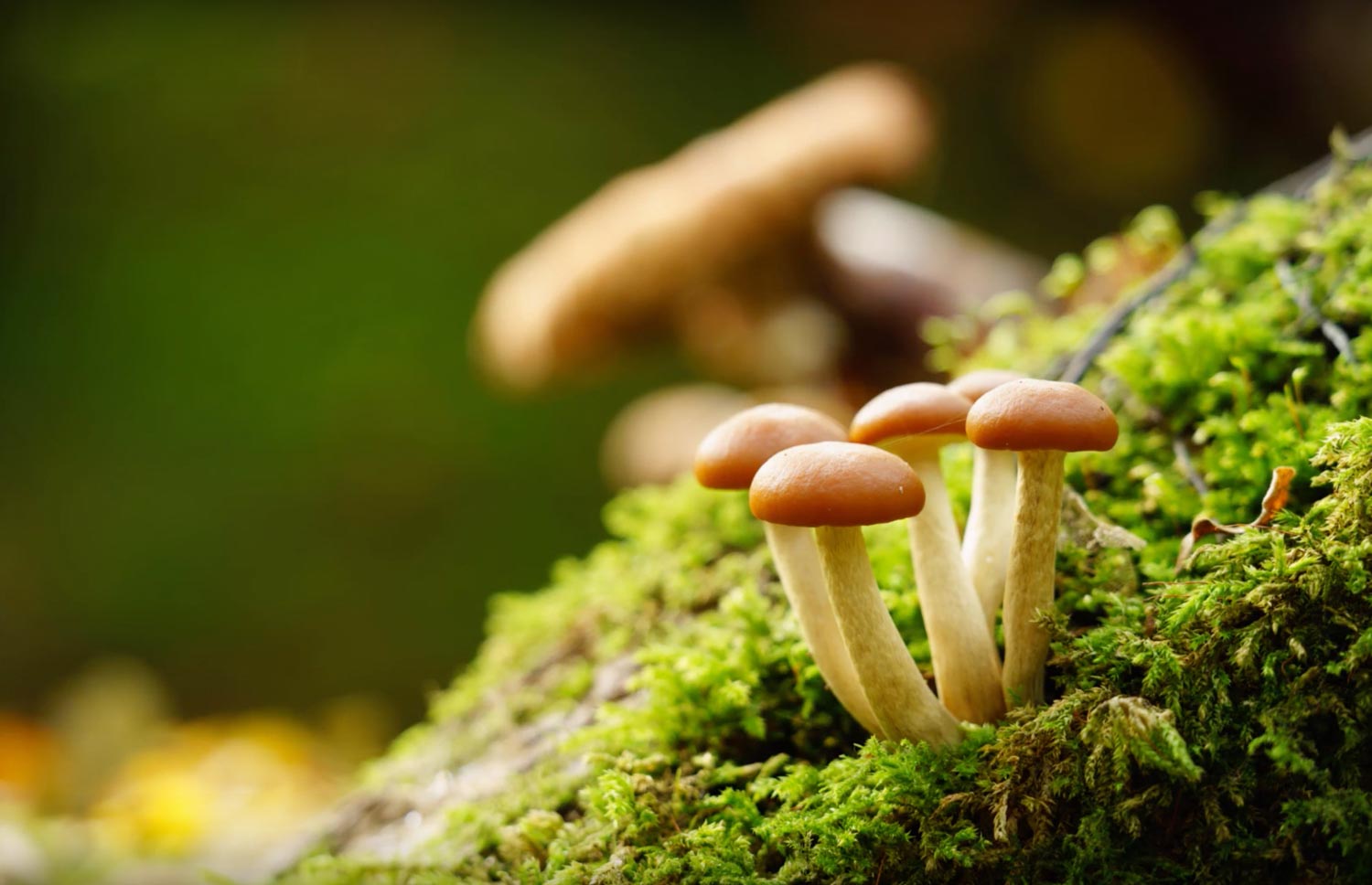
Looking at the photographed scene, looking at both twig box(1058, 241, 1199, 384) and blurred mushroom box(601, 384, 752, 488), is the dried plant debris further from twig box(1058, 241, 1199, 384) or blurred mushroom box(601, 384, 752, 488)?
blurred mushroom box(601, 384, 752, 488)

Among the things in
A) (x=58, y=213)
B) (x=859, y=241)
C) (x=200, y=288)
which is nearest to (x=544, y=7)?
(x=200, y=288)

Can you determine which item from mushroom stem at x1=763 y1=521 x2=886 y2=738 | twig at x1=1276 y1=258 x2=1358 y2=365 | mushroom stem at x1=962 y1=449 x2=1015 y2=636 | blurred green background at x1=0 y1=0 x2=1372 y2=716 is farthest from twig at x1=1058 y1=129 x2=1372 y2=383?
blurred green background at x1=0 y1=0 x2=1372 y2=716

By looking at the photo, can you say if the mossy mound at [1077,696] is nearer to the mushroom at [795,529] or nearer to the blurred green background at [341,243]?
the mushroom at [795,529]

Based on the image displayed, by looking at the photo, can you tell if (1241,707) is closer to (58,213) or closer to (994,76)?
(994,76)

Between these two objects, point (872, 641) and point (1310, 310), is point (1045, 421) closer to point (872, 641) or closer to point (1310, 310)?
point (872, 641)

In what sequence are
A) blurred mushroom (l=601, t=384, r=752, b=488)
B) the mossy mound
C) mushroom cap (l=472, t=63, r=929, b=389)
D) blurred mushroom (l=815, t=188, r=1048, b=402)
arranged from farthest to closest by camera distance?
blurred mushroom (l=601, t=384, r=752, b=488) < mushroom cap (l=472, t=63, r=929, b=389) < blurred mushroom (l=815, t=188, r=1048, b=402) < the mossy mound

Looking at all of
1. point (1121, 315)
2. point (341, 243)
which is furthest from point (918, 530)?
point (341, 243)
